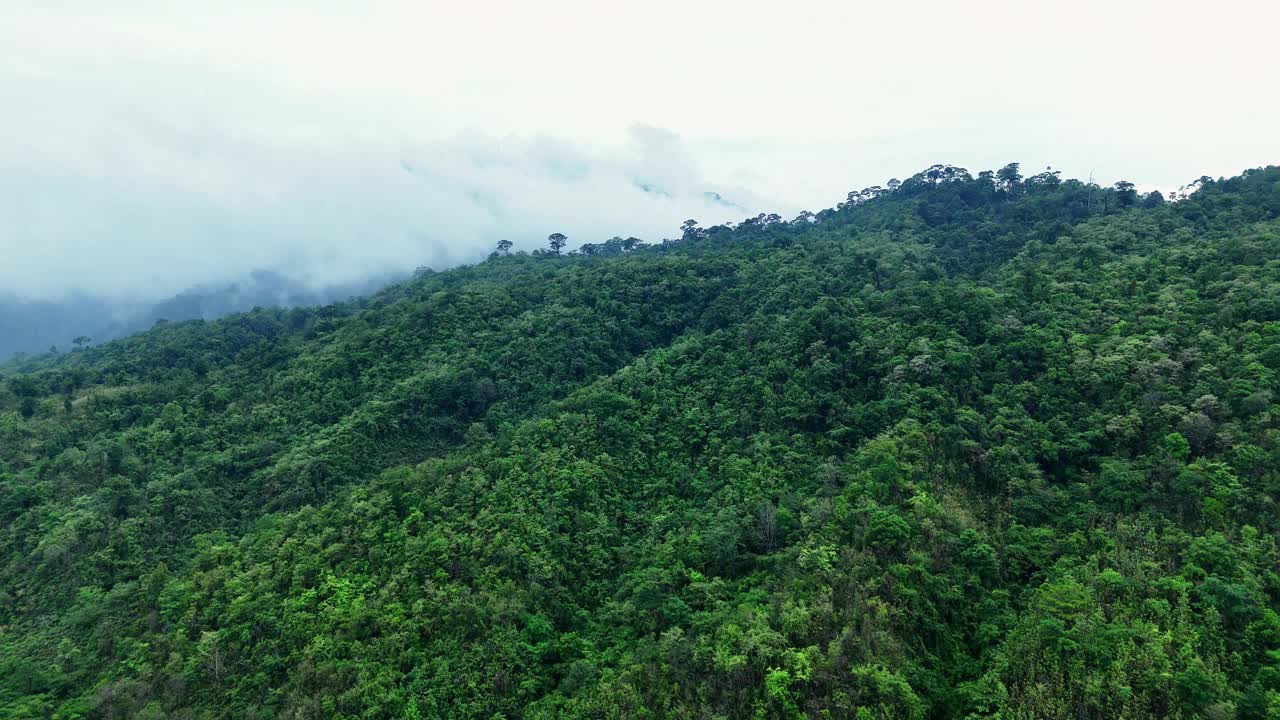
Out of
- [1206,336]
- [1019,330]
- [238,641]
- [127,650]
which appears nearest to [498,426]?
[238,641]

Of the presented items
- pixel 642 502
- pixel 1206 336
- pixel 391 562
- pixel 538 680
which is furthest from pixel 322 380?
pixel 1206 336

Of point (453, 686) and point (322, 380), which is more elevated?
point (322, 380)

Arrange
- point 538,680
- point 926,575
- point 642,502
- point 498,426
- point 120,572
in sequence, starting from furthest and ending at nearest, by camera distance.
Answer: point 498,426 → point 642,502 → point 120,572 → point 538,680 → point 926,575

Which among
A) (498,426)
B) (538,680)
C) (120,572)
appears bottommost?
(538,680)

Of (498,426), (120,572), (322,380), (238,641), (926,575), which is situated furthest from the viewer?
(322,380)

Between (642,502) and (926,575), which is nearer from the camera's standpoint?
(926,575)

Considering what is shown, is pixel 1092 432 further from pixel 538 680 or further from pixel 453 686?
pixel 453 686

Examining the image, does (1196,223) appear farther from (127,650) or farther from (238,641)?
(127,650)
